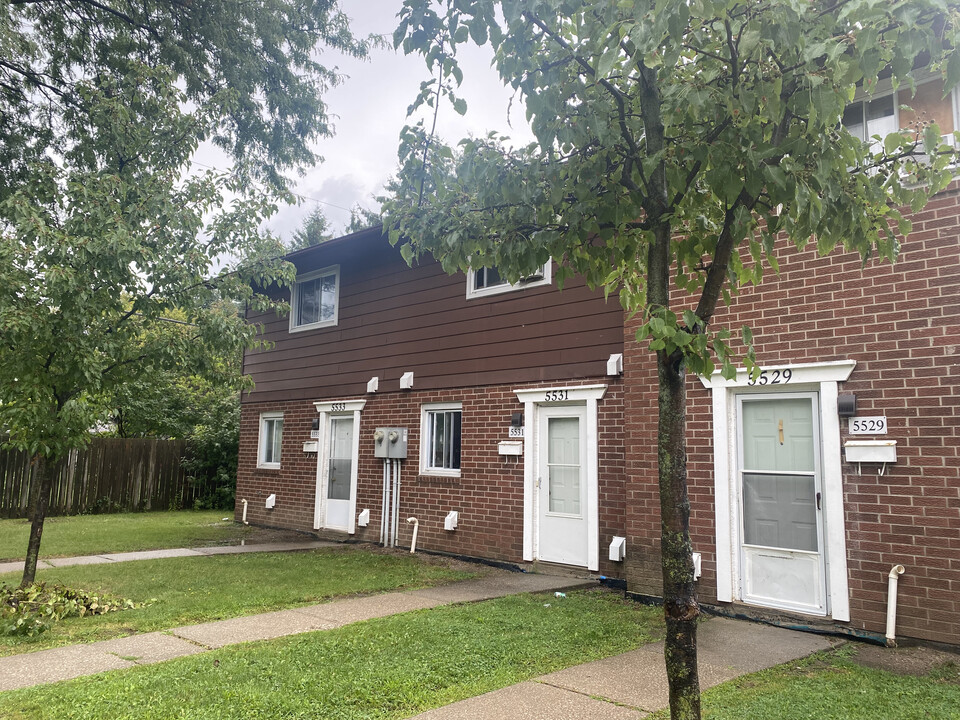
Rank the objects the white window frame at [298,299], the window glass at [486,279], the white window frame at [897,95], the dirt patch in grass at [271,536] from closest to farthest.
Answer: the white window frame at [897,95] < the window glass at [486,279] < the dirt patch in grass at [271,536] < the white window frame at [298,299]

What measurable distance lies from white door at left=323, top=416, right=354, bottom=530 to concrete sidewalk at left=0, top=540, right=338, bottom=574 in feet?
1.71

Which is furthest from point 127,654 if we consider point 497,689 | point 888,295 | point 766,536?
point 888,295

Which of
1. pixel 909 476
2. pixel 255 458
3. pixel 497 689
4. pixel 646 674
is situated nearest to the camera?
pixel 497 689

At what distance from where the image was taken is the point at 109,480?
1691 cm

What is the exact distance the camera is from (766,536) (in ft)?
21.1

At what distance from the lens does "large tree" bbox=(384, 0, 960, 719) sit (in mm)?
2574

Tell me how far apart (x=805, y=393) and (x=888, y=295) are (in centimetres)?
107

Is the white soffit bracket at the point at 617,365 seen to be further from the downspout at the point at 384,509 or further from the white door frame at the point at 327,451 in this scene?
the white door frame at the point at 327,451

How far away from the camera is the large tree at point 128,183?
6367 millimetres

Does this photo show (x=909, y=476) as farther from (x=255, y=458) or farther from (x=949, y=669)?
(x=255, y=458)

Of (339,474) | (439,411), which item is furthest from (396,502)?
(339,474)

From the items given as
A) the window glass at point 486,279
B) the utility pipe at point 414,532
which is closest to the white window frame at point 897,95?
the window glass at point 486,279

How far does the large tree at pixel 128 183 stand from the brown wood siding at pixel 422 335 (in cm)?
219

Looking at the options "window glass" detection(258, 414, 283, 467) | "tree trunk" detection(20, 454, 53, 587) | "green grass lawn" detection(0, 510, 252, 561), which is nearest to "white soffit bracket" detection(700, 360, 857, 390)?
"tree trunk" detection(20, 454, 53, 587)
